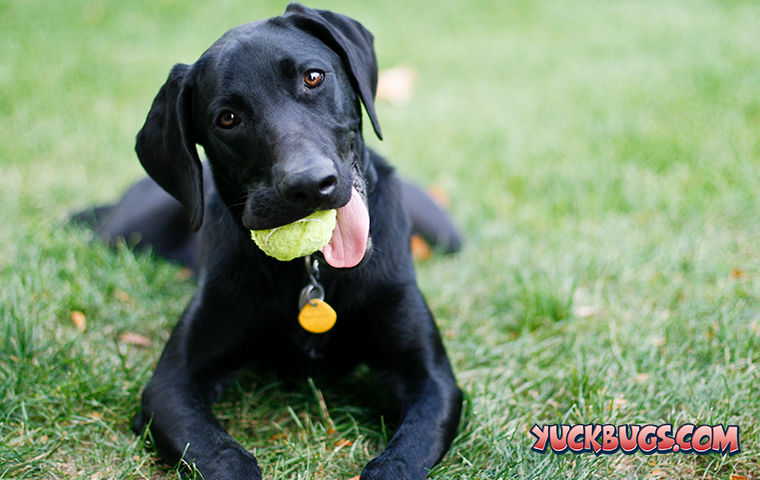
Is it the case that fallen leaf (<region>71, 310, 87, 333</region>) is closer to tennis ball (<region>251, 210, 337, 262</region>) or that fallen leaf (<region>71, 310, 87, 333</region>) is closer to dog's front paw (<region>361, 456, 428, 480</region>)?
tennis ball (<region>251, 210, 337, 262</region>)

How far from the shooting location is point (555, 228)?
3682 mm

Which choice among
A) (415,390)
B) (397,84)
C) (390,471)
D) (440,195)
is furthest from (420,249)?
(397,84)

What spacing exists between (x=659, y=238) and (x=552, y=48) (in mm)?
A: 4519

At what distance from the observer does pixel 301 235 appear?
1.89 metres

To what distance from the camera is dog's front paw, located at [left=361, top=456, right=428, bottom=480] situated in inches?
71.1

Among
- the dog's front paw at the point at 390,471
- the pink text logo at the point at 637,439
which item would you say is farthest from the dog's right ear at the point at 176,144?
the pink text logo at the point at 637,439

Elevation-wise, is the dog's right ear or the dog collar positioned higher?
the dog's right ear

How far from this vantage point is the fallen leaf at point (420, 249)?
3695mm

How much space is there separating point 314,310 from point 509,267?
59.7 inches

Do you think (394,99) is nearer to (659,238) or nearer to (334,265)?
(659,238)

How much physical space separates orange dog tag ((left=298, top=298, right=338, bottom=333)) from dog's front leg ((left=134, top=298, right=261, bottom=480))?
10.4 inches

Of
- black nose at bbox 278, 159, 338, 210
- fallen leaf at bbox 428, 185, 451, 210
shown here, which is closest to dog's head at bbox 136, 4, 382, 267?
black nose at bbox 278, 159, 338, 210

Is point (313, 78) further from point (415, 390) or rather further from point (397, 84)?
point (397, 84)

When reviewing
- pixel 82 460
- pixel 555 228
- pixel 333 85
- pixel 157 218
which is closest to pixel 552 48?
pixel 555 228
